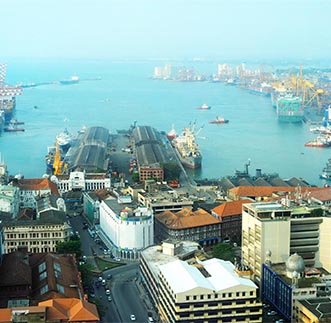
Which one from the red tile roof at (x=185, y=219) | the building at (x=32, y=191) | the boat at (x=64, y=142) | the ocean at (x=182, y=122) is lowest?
the ocean at (x=182, y=122)

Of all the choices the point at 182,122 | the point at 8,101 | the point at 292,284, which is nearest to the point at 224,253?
the point at 292,284

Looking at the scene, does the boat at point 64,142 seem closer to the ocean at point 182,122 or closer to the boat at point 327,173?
the ocean at point 182,122

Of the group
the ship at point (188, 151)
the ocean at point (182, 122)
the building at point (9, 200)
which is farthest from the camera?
the ocean at point (182, 122)

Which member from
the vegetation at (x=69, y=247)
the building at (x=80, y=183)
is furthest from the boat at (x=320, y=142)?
the vegetation at (x=69, y=247)

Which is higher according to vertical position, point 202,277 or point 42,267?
point 202,277

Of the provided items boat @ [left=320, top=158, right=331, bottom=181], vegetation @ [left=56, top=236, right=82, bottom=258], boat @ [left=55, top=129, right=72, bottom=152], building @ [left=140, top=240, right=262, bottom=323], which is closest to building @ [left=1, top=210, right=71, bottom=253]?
vegetation @ [left=56, top=236, right=82, bottom=258]

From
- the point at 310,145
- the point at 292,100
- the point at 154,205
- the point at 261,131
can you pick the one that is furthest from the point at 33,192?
the point at 292,100

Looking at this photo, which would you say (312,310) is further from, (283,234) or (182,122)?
(182,122)

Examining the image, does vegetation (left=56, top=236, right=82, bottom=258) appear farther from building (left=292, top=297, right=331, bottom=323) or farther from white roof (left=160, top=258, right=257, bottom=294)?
building (left=292, top=297, right=331, bottom=323)
